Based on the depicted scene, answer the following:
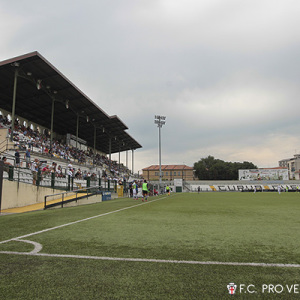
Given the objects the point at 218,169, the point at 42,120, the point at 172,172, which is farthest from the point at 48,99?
the point at 172,172

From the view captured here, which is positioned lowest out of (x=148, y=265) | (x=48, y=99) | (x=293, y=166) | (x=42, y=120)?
(x=148, y=265)

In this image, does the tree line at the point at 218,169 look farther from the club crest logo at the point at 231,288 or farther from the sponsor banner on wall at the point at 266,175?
the club crest logo at the point at 231,288

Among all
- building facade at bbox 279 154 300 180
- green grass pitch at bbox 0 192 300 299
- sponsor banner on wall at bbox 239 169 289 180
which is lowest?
green grass pitch at bbox 0 192 300 299

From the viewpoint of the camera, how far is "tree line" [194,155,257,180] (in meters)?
101

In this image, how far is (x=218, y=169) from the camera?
333 feet

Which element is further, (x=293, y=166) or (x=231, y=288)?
(x=293, y=166)

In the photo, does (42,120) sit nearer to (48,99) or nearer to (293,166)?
(48,99)

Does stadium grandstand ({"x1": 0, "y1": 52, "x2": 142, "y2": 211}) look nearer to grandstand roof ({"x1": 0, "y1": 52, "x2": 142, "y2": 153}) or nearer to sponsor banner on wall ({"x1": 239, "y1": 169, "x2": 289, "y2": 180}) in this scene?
grandstand roof ({"x1": 0, "y1": 52, "x2": 142, "y2": 153})

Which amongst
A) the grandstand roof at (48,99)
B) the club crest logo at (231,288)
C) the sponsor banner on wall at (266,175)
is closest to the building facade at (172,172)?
the sponsor banner on wall at (266,175)

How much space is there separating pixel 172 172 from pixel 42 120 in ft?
Answer: 287

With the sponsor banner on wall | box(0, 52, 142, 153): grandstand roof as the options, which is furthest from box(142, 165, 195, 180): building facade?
box(0, 52, 142, 153): grandstand roof

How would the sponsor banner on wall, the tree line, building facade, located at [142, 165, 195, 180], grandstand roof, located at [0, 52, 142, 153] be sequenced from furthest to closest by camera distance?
building facade, located at [142, 165, 195, 180] → the tree line → the sponsor banner on wall → grandstand roof, located at [0, 52, 142, 153]

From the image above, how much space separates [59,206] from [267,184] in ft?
225

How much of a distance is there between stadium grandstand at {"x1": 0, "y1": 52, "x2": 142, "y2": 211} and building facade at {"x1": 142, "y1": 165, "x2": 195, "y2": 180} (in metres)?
72.3
